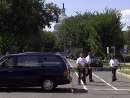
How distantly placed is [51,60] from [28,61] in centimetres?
108

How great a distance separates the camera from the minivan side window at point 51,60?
23812 millimetres

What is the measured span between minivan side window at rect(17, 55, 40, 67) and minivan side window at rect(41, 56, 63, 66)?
296mm

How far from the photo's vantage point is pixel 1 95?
21.6 meters

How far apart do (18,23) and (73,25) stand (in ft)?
244

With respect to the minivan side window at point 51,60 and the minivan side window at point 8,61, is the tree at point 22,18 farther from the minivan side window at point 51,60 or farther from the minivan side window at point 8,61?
the minivan side window at point 51,60

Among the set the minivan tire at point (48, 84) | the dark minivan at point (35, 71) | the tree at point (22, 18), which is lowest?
the minivan tire at point (48, 84)

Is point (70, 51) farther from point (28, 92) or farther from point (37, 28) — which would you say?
point (28, 92)

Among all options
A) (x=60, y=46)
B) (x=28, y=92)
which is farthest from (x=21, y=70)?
(x=60, y=46)

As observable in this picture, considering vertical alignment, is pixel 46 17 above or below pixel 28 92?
above

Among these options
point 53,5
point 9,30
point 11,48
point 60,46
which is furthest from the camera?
point 60,46

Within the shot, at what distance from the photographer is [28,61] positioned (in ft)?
78.5

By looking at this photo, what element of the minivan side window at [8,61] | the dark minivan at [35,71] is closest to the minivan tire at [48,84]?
the dark minivan at [35,71]

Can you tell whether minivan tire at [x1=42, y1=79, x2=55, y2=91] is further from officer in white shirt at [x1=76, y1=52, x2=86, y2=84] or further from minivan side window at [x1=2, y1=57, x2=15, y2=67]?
officer in white shirt at [x1=76, y1=52, x2=86, y2=84]

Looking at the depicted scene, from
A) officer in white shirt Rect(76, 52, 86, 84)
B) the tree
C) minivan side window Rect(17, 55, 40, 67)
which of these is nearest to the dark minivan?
minivan side window Rect(17, 55, 40, 67)
